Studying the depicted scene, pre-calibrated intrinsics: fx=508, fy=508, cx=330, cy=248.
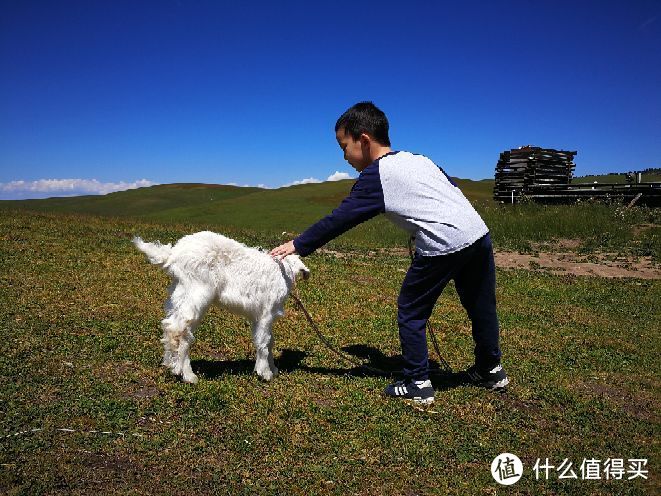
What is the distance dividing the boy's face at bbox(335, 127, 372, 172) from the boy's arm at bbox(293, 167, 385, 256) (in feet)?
0.85

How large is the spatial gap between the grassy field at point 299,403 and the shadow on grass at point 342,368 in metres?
0.04

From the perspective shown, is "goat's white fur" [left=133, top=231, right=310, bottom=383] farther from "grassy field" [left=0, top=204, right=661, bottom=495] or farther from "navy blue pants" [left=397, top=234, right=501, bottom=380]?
"navy blue pants" [left=397, top=234, right=501, bottom=380]

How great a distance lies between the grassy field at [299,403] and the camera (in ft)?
13.1

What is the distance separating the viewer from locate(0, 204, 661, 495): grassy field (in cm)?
401

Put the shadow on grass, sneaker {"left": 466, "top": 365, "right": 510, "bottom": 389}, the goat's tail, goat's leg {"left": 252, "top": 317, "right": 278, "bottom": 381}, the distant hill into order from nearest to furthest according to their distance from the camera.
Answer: the goat's tail
goat's leg {"left": 252, "top": 317, "right": 278, "bottom": 381}
sneaker {"left": 466, "top": 365, "right": 510, "bottom": 389}
the shadow on grass
the distant hill

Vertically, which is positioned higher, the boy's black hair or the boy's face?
the boy's black hair

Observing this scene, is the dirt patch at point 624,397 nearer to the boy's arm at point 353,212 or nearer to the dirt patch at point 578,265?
the boy's arm at point 353,212

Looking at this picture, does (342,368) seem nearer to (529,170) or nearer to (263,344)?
(263,344)

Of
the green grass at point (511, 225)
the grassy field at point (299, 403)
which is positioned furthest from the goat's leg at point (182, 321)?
the green grass at point (511, 225)

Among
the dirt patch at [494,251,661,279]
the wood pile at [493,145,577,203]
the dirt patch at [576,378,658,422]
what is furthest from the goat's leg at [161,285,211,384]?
the wood pile at [493,145,577,203]

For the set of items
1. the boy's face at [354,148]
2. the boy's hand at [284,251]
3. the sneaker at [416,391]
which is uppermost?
the boy's face at [354,148]

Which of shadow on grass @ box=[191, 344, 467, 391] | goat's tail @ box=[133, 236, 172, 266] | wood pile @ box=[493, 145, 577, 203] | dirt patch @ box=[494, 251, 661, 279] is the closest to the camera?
goat's tail @ box=[133, 236, 172, 266]

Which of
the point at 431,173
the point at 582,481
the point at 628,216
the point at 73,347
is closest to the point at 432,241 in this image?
the point at 431,173

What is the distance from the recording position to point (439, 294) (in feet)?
Answer: 17.5
